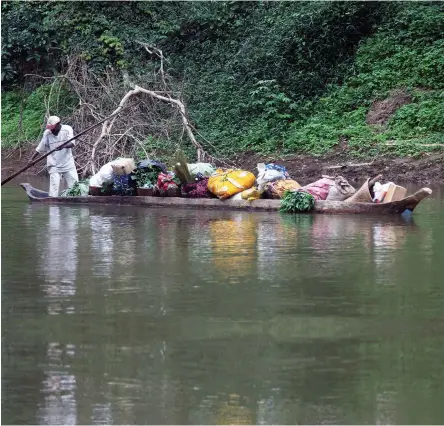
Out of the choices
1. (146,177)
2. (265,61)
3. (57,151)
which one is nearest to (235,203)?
(146,177)

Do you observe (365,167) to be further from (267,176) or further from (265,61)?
(265,61)

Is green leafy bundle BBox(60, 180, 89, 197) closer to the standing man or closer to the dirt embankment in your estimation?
the standing man

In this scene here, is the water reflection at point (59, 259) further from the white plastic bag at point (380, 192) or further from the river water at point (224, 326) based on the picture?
the white plastic bag at point (380, 192)

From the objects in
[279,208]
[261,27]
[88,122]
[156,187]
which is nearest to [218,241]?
[279,208]

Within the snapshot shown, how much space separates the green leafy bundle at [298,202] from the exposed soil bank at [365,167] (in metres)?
5.38

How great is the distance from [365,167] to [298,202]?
248 inches

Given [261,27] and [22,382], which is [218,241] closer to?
[22,382]

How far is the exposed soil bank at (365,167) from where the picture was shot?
22344mm

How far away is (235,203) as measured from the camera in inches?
704

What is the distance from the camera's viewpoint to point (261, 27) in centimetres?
2989

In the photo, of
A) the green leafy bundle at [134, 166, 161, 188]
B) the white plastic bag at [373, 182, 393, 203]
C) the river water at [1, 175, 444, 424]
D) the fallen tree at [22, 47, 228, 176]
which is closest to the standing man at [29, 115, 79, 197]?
the green leafy bundle at [134, 166, 161, 188]

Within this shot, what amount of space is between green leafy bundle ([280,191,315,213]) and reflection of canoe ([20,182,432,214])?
14 centimetres

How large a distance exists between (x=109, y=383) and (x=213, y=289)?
3.29 metres

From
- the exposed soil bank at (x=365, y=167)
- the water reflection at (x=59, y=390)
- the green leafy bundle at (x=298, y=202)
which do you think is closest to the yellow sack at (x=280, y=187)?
the green leafy bundle at (x=298, y=202)
